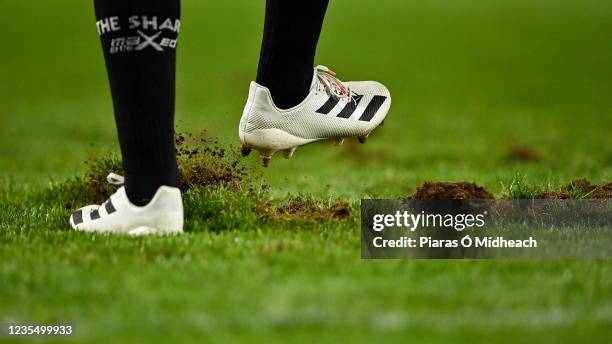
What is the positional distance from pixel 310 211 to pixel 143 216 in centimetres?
111

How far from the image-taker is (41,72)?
1080 inches

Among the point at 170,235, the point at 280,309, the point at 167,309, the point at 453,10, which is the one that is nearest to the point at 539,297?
the point at 280,309

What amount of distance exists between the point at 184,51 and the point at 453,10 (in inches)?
603

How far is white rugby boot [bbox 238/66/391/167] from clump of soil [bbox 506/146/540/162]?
288 inches

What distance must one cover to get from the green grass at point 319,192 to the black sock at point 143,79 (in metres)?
0.44

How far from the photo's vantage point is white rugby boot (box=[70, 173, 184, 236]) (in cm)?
539

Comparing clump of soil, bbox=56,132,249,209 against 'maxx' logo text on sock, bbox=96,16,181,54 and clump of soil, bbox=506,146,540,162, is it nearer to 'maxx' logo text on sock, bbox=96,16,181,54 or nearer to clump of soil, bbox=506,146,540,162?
'maxx' logo text on sock, bbox=96,16,181,54

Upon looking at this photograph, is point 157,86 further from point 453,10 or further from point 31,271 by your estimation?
point 453,10

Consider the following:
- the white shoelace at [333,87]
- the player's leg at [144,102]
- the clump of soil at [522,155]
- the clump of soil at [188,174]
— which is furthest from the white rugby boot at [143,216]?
the clump of soil at [522,155]

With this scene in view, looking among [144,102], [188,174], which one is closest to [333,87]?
[188,174]

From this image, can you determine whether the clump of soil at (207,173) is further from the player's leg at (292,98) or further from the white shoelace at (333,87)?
the white shoelace at (333,87)

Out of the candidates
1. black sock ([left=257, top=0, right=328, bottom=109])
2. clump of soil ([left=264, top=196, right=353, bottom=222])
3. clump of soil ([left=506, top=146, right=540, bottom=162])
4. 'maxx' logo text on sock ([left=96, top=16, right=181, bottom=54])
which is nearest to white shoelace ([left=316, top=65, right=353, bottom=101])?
black sock ([left=257, top=0, right=328, bottom=109])

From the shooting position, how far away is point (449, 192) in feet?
19.3

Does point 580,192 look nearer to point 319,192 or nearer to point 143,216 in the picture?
point 319,192
